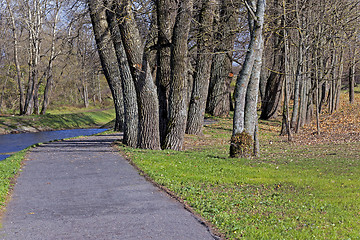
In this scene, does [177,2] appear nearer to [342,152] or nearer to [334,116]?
[342,152]

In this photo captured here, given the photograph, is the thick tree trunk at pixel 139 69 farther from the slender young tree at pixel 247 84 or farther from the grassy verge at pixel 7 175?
the grassy verge at pixel 7 175

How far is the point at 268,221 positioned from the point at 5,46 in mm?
43331

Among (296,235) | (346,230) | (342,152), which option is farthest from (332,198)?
(342,152)

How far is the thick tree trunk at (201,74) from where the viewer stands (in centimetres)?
1881

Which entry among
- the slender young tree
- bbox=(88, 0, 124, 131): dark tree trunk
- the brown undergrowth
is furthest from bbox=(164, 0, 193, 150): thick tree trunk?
the brown undergrowth

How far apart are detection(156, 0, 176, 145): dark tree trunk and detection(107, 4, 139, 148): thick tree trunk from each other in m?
1.09

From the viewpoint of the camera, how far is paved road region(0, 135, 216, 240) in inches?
227

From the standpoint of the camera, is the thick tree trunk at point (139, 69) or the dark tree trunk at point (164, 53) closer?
the thick tree trunk at point (139, 69)

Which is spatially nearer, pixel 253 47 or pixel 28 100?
pixel 253 47

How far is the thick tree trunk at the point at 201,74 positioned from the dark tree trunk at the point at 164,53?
2.57 m

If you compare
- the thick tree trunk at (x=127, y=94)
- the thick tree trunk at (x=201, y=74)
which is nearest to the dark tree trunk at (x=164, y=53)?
the thick tree trunk at (x=127, y=94)

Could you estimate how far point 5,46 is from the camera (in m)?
43.2

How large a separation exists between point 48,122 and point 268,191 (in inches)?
1193

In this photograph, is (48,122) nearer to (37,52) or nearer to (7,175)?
(37,52)
